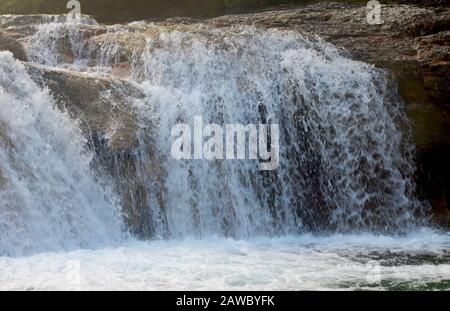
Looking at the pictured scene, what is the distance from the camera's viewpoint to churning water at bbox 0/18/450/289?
9.06 meters

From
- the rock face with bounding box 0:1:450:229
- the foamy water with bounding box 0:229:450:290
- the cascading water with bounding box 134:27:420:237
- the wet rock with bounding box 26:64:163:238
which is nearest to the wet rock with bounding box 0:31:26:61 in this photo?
the rock face with bounding box 0:1:450:229

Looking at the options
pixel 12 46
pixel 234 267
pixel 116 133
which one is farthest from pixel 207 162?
pixel 12 46

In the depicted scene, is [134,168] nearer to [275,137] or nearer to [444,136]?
[275,137]

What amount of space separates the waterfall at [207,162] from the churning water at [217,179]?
0.03 metres

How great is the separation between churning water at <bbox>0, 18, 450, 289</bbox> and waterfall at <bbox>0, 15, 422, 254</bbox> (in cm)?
3

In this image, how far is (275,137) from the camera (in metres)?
12.8

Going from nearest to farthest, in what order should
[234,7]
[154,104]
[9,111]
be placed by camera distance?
1. [9,111]
2. [154,104]
3. [234,7]

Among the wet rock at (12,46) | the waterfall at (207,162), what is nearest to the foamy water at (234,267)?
the waterfall at (207,162)

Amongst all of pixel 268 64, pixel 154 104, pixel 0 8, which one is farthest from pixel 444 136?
pixel 0 8

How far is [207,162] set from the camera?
12.0 meters

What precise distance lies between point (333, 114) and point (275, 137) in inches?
55.5

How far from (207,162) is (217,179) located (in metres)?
0.36

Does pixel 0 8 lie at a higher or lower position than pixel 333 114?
higher
